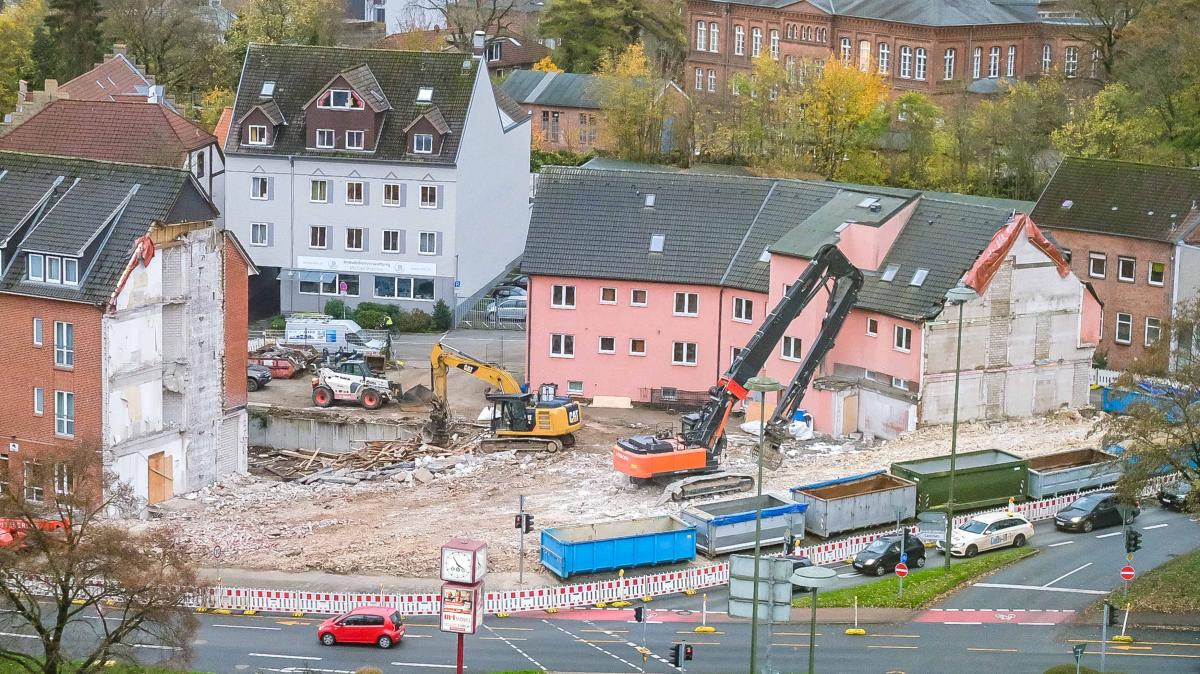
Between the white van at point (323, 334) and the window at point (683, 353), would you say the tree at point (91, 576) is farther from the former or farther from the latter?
the white van at point (323, 334)

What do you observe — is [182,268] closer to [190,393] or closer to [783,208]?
[190,393]

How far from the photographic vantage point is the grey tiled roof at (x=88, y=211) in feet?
221

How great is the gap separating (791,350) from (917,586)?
880 inches

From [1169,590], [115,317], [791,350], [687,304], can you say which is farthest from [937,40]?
[1169,590]

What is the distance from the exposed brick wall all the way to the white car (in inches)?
1151

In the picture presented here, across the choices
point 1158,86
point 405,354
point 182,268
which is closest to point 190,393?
point 182,268

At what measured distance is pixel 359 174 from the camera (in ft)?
323

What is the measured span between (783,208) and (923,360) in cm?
1121

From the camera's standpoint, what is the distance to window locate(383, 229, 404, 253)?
9875cm

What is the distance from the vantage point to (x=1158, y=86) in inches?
4222

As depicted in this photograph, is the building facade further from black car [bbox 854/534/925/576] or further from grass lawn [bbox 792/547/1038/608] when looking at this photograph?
grass lawn [bbox 792/547/1038/608]

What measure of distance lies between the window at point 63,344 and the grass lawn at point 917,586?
27.2 metres

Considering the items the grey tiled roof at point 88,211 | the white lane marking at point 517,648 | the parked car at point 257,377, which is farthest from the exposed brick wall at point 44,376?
the white lane marking at point 517,648

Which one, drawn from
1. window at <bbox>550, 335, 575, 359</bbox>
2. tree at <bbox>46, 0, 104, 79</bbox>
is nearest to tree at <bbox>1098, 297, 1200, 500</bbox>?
window at <bbox>550, 335, 575, 359</bbox>
